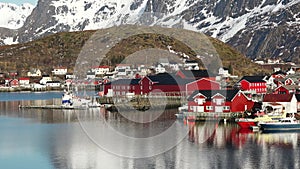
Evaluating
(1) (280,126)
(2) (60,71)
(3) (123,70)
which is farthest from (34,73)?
(1) (280,126)

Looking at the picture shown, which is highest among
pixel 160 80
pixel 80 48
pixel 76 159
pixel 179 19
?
pixel 179 19

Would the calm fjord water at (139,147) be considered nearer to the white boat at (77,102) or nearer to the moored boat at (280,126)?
the moored boat at (280,126)

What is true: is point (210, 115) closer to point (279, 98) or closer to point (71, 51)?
point (279, 98)

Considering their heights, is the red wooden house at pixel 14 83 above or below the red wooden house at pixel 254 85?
above

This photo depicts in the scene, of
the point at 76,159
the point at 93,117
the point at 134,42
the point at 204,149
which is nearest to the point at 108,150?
the point at 76,159

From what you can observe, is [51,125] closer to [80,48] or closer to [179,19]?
[80,48]

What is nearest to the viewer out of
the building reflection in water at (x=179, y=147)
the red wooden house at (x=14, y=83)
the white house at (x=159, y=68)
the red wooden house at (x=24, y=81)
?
the building reflection in water at (x=179, y=147)

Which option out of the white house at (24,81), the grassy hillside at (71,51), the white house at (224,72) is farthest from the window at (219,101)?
the white house at (24,81)
